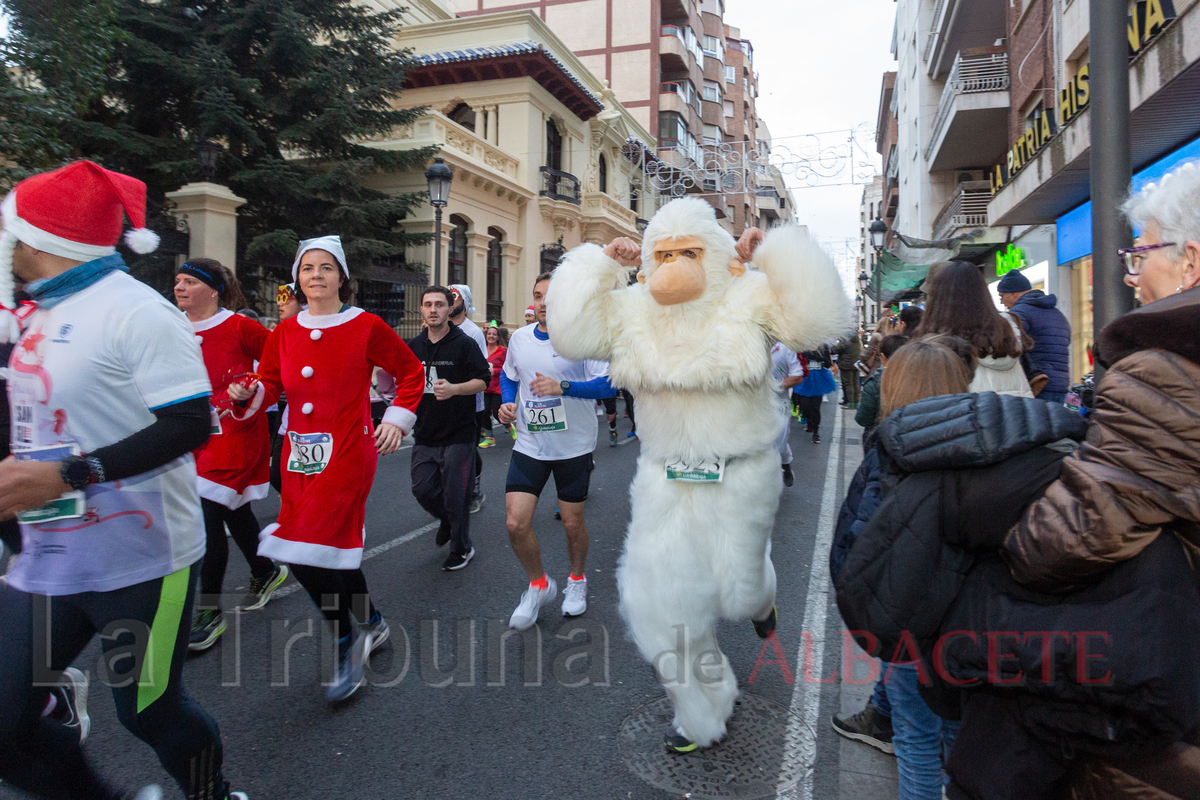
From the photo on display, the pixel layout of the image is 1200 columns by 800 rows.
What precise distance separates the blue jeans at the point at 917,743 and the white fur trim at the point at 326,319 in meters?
2.59

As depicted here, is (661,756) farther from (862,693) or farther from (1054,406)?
(1054,406)

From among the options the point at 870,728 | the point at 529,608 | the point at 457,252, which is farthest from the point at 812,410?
the point at 457,252

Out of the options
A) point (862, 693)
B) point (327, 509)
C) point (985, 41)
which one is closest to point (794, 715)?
point (862, 693)

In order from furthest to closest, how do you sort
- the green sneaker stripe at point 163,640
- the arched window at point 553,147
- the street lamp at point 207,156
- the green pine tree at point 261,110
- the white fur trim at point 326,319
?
the arched window at point 553,147, the green pine tree at point 261,110, the street lamp at point 207,156, the white fur trim at point 326,319, the green sneaker stripe at point 163,640

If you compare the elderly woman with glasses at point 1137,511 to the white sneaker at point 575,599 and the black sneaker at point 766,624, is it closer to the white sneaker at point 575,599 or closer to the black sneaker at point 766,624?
the black sneaker at point 766,624

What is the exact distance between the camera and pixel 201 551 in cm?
211

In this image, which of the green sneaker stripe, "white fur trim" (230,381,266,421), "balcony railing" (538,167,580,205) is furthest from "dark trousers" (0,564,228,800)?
"balcony railing" (538,167,580,205)

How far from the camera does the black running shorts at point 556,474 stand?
4.05 metres

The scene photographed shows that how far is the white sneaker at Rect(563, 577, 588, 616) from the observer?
13.4ft

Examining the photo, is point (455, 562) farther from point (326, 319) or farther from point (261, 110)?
point (261, 110)

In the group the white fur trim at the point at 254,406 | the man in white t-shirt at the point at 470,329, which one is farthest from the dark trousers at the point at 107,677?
the man in white t-shirt at the point at 470,329

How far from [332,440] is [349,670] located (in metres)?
1.00

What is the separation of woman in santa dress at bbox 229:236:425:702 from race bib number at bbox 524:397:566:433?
88 cm

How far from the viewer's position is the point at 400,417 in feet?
10.7
